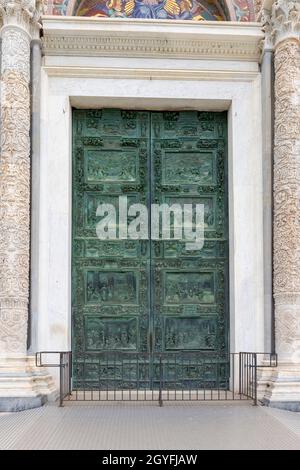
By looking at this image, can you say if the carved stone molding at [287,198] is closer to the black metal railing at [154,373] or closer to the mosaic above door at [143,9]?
the black metal railing at [154,373]

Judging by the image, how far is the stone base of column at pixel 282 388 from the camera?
33.1ft

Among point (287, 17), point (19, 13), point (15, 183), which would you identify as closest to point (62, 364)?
point (15, 183)

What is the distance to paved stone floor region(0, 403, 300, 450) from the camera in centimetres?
754

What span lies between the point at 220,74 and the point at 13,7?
136 inches

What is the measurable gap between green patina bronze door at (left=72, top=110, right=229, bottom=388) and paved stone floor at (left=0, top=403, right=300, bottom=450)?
5.62ft

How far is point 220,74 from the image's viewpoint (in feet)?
39.0

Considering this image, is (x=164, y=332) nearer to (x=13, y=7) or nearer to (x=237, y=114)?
(x=237, y=114)

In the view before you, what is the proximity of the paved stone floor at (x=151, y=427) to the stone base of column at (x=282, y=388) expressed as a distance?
0.82 ft

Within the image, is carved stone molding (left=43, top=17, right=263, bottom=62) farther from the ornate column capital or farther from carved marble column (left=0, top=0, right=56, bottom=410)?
carved marble column (left=0, top=0, right=56, bottom=410)

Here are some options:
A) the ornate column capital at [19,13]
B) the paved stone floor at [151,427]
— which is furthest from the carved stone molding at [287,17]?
the paved stone floor at [151,427]

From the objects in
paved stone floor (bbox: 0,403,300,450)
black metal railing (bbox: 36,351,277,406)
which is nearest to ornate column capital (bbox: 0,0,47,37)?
black metal railing (bbox: 36,351,277,406)

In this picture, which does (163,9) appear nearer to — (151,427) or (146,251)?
(146,251)

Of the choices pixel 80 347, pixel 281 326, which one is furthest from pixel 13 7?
pixel 281 326

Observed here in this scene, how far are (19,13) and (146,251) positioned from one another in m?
4.23
